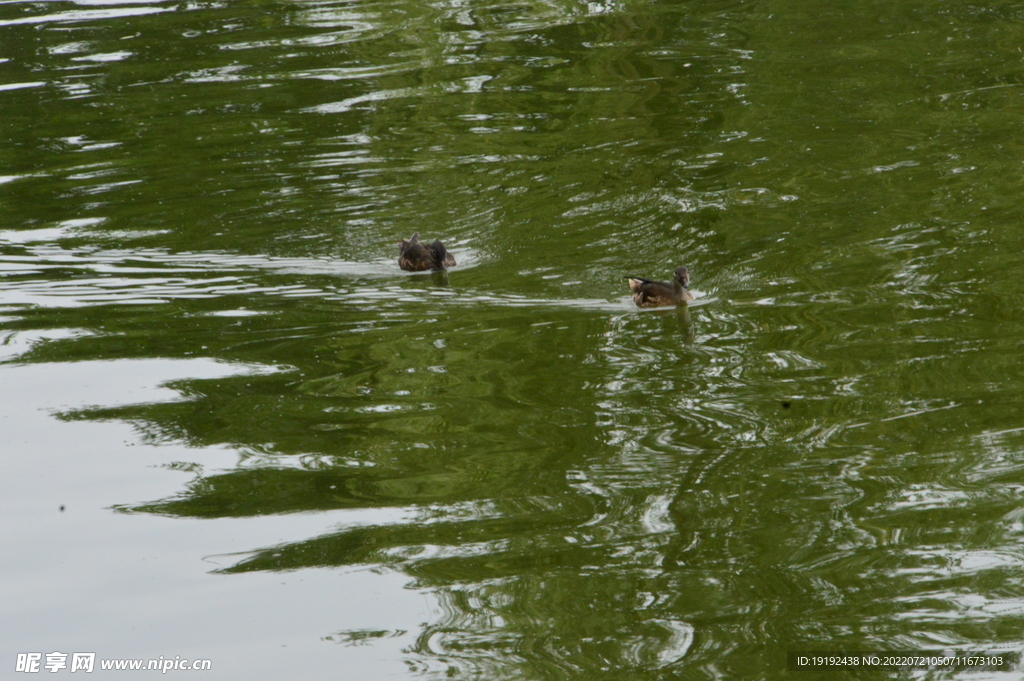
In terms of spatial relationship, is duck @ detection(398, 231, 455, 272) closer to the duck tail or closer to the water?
the duck tail

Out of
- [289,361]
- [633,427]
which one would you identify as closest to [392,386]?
[289,361]

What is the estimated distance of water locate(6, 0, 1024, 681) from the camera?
5578 millimetres

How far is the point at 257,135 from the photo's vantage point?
1518 centimetres

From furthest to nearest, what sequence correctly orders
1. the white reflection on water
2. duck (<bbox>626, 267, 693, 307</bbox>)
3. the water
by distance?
the white reflection on water → duck (<bbox>626, 267, 693, 307</bbox>) → the water

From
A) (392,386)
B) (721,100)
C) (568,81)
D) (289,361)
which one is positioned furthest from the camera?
(568,81)

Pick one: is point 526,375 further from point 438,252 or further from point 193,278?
point 193,278

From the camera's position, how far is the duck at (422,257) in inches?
409

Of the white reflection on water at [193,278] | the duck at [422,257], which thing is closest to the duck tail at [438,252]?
the duck at [422,257]

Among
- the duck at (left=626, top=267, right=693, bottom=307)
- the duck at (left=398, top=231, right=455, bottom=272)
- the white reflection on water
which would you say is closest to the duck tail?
the duck at (left=398, top=231, right=455, bottom=272)

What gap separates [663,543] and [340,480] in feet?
5.93

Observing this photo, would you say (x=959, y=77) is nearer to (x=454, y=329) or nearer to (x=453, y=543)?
(x=454, y=329)

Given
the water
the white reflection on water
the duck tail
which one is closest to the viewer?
the water

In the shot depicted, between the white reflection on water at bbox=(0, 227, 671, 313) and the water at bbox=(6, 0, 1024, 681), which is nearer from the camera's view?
the water at bbox=(6, 0, 1024, 681)

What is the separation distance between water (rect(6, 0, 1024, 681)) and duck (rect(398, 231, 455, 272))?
122 mm
